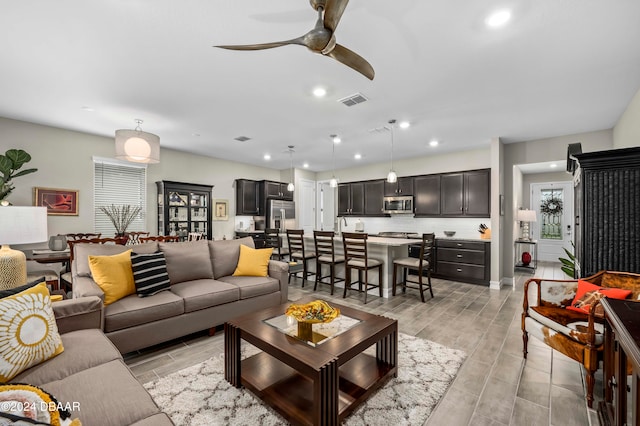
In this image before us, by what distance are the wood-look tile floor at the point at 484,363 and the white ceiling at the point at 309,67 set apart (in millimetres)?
2702

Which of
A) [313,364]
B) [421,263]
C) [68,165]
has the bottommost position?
[313,364]

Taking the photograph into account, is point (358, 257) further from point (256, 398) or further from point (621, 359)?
point (621, 359)

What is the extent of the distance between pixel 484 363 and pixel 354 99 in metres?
3.06

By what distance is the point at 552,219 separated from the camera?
772cm

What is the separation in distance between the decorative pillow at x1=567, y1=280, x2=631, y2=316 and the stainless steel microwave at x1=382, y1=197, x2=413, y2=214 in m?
4.27

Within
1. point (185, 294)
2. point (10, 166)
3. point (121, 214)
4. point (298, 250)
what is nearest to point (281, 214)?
point (298, 250)

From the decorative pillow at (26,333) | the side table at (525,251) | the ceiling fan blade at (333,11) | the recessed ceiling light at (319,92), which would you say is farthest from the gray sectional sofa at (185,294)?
the side table at (525,251)

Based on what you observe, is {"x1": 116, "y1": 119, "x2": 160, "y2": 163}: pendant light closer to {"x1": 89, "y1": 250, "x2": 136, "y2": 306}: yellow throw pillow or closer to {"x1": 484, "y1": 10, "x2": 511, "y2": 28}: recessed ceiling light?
{"x1": 89, "y1": 250, "x2": 136, "y2": 306}: yellow throw pillow

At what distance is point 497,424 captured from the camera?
1780 millimetres

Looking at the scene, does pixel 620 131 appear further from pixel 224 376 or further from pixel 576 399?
pixel 224 376

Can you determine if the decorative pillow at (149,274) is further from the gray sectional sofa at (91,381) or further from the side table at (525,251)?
the side table at (525,251)

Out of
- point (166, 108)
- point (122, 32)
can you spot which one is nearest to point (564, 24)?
point (122, 32)

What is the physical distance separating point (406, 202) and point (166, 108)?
5.13 metres

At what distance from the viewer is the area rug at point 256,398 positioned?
71.2 inches
